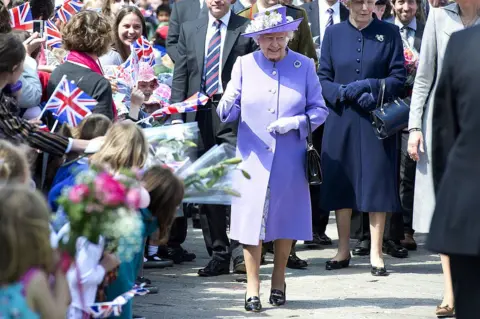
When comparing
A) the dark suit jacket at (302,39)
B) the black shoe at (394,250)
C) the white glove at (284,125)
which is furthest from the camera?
the black shoe at (394,250)

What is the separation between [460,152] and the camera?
4.35 meters

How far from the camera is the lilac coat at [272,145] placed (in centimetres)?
784

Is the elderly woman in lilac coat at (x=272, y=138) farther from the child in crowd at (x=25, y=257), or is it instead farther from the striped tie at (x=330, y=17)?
the child in crowd at (x=25, y=257)

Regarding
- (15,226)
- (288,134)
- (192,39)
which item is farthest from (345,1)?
(15,226)

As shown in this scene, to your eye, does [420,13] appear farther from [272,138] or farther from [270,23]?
[272,138]

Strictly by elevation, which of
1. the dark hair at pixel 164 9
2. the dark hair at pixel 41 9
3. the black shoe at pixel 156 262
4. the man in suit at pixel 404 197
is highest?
the dark hair at pixel 164 9

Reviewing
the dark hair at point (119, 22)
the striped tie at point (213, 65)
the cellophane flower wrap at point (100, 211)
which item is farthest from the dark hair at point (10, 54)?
the dark hair at point (119, 22)

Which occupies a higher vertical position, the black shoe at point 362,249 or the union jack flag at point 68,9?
the union jack flag at point 68,9

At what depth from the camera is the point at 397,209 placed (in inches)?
359

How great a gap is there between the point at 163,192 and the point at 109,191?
2.97 ft

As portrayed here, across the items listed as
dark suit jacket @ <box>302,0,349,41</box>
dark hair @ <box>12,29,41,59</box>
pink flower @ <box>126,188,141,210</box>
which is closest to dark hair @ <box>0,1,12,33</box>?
dark hair @ <box>12,29,41,59</box>

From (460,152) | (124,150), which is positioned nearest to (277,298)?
(124,150)

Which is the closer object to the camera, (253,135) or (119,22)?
(253,135)

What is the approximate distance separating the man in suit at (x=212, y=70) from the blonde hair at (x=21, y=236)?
5.54 metres
